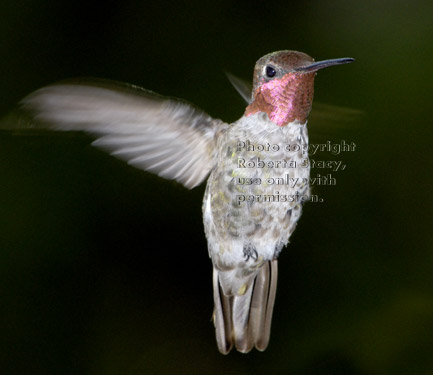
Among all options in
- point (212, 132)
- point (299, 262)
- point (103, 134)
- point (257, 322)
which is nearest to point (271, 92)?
point (212, 132)

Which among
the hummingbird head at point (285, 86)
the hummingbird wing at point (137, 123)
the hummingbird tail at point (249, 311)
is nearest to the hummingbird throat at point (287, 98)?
the hummingbird head at point (285, 86)

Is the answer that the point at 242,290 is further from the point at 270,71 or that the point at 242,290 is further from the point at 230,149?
the point at 270,71

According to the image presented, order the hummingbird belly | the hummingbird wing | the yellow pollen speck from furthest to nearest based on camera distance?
the yellow pollen speck < the hummingbird belly < the hummingbird wing

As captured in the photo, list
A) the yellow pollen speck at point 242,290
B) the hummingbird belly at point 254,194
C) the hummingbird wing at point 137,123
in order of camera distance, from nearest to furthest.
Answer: the hummingbird wing at point 137,123
the hummingbird belly at point 254,194
the yellow pollen speck at point 242,290

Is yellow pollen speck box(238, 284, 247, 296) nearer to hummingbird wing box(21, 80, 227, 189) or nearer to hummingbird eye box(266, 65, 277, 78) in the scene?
→ hummingbird wing box(21, 80, 227, 189)

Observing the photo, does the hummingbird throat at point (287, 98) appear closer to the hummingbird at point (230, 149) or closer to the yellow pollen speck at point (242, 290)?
the hummingbird at point (230, 149)

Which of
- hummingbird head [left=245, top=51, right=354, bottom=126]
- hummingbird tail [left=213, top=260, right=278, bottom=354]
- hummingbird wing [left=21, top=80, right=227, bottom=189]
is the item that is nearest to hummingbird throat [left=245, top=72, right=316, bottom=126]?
hummingbird head [left=245, top=51, right=354, bottom=126]
